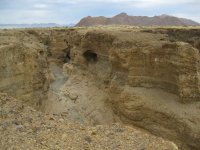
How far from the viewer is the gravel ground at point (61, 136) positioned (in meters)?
8.62

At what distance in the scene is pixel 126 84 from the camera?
18.1 m

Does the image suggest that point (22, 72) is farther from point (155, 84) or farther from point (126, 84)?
point (155, 84)

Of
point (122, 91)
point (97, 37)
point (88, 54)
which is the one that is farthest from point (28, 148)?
point (88, 54)

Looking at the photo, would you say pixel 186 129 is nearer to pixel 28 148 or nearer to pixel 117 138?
pixel 117 138

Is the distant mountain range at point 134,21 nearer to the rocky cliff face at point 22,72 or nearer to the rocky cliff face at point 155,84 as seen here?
the rocky cliff face at point 155,84

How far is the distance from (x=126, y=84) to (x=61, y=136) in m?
9.52

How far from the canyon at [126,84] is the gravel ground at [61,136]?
11.8 feet

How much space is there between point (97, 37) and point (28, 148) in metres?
14.0

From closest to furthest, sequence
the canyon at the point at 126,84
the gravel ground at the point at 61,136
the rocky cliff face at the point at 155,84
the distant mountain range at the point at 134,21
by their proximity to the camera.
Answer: the gravel ground at the point at 61,136
the canyon at the point at 126,84
the rocky cliff face at the point at 155,84
the distant mountain range at the point at 134,21

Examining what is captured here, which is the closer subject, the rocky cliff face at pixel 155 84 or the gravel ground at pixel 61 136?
the gravel ground at pixel 61 136

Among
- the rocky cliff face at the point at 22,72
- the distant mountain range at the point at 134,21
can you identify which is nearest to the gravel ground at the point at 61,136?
the rocky cliff face at the point at 22,72

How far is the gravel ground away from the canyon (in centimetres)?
359

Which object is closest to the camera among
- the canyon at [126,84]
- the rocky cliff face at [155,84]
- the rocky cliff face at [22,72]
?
the rocky cliff face at [22,72]

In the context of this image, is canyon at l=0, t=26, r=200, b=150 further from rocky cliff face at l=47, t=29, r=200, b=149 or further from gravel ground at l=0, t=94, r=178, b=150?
gravel ground at l=0, t=94, r=178, b=150
